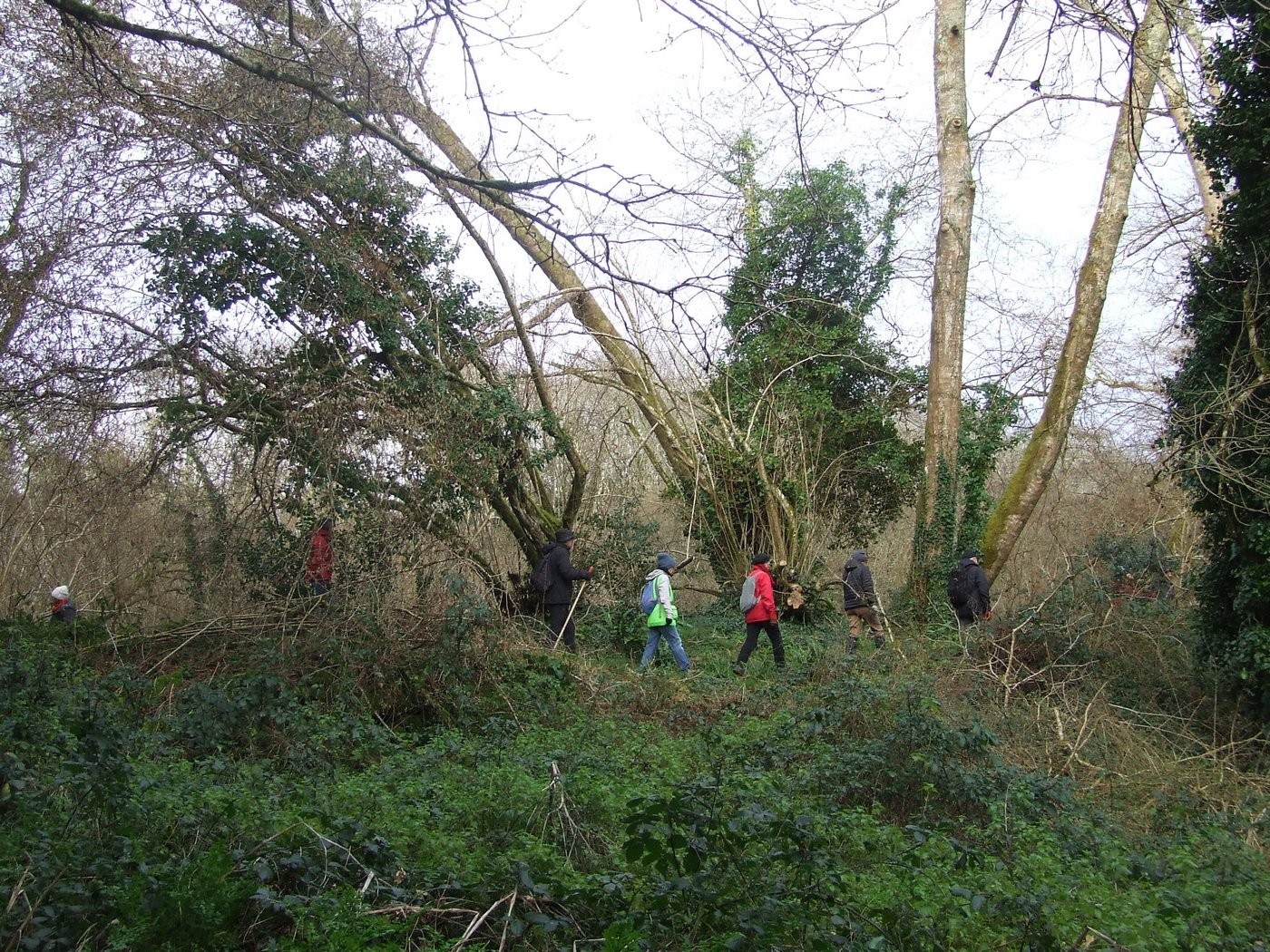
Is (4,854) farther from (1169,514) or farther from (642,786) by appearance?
(1169,514)

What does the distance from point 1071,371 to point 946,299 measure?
2.32m

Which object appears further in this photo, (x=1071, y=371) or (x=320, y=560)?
(x=1071, y=371)

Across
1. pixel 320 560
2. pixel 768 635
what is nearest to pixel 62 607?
pixel 320 560

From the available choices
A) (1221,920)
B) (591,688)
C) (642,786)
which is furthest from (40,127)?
(1221,920)

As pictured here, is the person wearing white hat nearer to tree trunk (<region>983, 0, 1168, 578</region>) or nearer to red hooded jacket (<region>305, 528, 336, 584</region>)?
red hooded jacket (<region>305, 528, 336, 584</region>)

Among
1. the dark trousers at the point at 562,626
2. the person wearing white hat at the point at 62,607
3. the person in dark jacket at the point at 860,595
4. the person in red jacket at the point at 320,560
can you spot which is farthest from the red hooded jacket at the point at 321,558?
the person in dark jacket at the point at 860,595

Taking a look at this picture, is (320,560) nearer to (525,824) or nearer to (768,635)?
(768,635)

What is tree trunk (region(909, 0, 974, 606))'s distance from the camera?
16359 mm

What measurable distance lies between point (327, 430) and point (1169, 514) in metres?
14.7

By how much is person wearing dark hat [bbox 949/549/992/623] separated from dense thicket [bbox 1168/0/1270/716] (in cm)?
372

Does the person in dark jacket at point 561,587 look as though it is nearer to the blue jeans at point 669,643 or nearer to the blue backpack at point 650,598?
the blue backpack at point 650,598

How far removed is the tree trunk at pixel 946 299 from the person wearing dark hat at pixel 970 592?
1336mm

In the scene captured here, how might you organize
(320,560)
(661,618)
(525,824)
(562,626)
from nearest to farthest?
(525,824), (320,560), (562,626), (661,618)

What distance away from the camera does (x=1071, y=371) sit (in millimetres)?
15703
